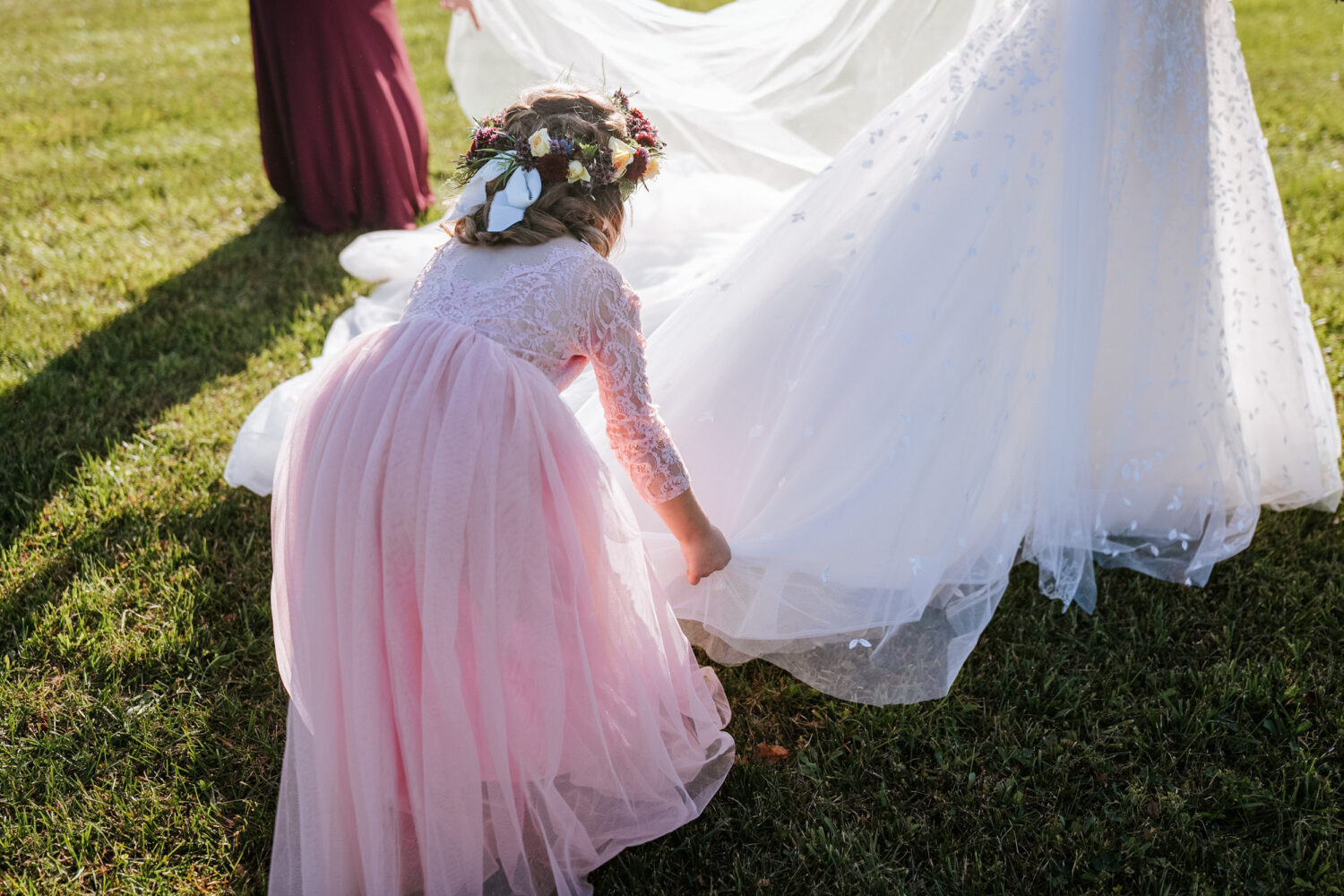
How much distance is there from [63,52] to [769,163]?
30.6ft

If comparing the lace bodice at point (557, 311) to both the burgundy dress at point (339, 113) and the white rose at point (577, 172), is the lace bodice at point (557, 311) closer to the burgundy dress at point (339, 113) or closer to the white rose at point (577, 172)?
the white rose at point (577, 172)

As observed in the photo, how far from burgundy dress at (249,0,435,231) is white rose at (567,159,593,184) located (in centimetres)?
374

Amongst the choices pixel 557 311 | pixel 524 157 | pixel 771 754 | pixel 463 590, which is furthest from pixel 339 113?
pixel 771 754

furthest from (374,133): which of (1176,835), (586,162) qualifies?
(1176,835)

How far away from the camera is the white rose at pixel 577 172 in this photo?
6.30 ft

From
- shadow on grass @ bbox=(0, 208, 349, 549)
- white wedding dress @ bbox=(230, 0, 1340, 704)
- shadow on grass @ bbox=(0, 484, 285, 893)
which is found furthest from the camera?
shadow on grass @ bbox=(0, 208, 349, 549)

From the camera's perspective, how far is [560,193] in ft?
6.46

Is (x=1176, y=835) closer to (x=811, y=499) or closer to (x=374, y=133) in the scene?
→ (x=811, y=499)

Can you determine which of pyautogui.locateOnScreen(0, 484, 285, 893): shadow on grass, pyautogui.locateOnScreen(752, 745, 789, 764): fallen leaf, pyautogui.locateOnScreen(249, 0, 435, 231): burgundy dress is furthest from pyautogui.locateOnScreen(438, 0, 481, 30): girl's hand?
pyautogui.locateOnScreen(752, 745, 789, 764): fallen leaf

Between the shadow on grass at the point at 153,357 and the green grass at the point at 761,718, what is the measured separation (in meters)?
0.02

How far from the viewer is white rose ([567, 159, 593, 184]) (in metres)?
1.92

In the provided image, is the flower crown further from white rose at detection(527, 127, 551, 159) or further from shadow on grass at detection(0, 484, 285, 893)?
shadow on grass at detection(0, 484, 285, 893)

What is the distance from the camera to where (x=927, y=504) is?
102 inches

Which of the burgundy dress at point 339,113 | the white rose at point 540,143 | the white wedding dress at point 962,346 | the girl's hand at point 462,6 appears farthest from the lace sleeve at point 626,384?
the burgundy dress at point 339,113
